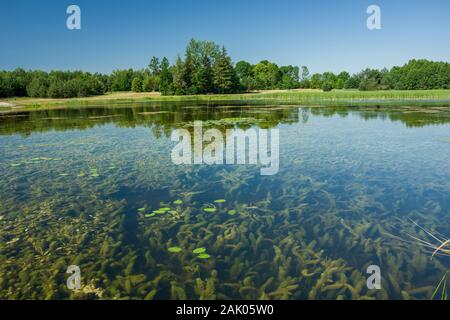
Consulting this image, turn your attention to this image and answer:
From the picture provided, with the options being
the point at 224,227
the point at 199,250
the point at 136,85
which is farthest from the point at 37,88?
the point at 199,250

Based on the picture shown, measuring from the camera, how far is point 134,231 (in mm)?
5602

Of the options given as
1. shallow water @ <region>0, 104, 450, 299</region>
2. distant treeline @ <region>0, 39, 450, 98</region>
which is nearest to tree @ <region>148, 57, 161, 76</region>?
distant treeline @ <region>0, 39, 450, 98</region>

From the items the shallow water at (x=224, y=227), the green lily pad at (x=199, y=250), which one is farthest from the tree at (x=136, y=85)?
the green lily pad at (x=199, y=250)

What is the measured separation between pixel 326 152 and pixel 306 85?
382 ft

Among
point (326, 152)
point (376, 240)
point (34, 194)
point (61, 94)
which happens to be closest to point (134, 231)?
point (34, 194)

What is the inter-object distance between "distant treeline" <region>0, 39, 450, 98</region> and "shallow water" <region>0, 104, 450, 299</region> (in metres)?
70.0

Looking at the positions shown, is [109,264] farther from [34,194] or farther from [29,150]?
[29,150]

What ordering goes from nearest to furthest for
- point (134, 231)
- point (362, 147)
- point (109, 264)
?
point (109, 264), point (134, 231), point (362, 147)

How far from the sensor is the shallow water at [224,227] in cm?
411

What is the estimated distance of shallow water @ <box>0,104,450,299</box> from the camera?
411cm

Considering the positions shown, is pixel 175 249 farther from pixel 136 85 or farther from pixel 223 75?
pixel 136 85

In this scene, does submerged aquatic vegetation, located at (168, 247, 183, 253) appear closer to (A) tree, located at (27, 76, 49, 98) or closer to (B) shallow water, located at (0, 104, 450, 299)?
(B) shallow water, located at (0, 104, 450, 299)

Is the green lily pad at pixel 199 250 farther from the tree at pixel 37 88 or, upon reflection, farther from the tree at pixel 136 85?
the tree at pixel 136 85

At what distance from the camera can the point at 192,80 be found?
7706 centimetres
